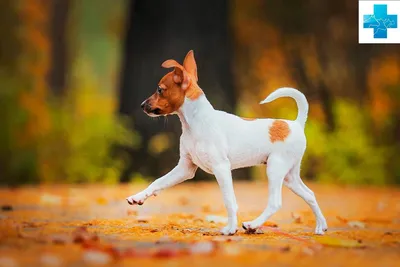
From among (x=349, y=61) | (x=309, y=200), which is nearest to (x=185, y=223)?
(x=309, y=200)

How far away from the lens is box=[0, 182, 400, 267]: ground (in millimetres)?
3643

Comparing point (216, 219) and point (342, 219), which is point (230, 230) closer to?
point (216, 219)

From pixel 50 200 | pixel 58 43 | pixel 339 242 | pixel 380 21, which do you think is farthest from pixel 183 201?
pixel 58 43

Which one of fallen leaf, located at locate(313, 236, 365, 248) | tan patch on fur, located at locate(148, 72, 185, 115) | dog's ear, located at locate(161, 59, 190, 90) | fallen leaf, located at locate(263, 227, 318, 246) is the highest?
dog's ear, located at locate(161, 59, 190, 90)

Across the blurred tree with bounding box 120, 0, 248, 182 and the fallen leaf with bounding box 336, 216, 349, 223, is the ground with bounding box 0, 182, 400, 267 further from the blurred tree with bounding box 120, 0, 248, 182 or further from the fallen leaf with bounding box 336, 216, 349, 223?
the blurred tree with bounding box 120, 0, 248, 182

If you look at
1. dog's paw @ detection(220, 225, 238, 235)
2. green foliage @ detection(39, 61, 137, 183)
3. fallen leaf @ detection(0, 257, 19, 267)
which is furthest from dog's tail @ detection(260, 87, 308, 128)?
green foliage @ detection(39, 61, 137, 183)

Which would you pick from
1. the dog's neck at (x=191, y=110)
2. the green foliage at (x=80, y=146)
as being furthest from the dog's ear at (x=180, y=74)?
the green foliage at (x=80, y=146)

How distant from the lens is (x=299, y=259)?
3.73 m

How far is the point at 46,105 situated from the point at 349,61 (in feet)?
21.5

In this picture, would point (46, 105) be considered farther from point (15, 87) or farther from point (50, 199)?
point (50, 199)

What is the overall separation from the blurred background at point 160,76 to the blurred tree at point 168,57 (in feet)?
0.06

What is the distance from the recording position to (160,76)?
1066 cm

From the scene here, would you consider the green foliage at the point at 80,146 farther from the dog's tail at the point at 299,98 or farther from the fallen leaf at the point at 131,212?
the dog's tail at the point at 299,98

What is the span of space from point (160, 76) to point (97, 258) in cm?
732
